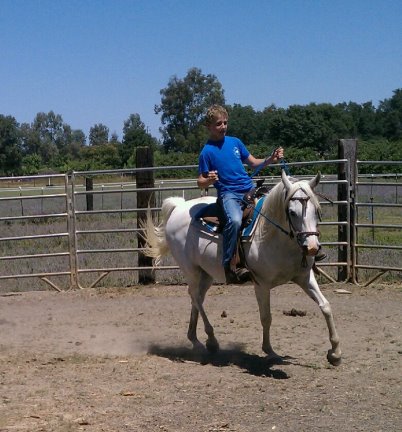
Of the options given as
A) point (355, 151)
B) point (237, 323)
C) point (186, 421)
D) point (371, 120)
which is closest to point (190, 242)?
point (237, 323)

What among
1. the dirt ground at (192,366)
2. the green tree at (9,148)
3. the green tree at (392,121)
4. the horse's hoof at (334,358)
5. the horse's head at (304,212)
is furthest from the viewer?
the green tree at (392,121)

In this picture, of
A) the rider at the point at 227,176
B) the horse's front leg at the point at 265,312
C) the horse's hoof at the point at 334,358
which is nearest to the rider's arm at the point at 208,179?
the rider at the point at 227,176

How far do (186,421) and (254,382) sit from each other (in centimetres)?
110

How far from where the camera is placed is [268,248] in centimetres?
615

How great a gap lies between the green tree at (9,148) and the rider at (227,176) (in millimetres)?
53519

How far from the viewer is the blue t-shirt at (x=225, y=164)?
6.42 m

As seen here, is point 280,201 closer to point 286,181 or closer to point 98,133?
point 286,181

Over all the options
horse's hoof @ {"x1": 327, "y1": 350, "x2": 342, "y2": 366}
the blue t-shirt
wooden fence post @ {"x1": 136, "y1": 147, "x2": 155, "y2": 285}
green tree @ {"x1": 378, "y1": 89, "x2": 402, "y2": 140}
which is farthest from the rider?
green tree @ {"x1": 378, "y1": 89, "x2": 402, "y2": 140}

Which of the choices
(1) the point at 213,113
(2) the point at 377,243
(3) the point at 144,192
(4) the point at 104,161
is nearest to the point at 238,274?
(1) the point at 213,113

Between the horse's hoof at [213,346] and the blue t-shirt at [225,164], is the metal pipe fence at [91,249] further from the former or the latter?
the horse's hoof at [213,346]

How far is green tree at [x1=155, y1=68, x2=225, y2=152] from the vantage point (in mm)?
57781

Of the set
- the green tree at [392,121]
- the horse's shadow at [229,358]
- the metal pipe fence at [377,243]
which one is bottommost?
the horse's shadow at [229,358]

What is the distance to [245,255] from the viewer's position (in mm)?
6316

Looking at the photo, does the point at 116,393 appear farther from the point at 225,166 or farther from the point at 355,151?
the point at 355,151
